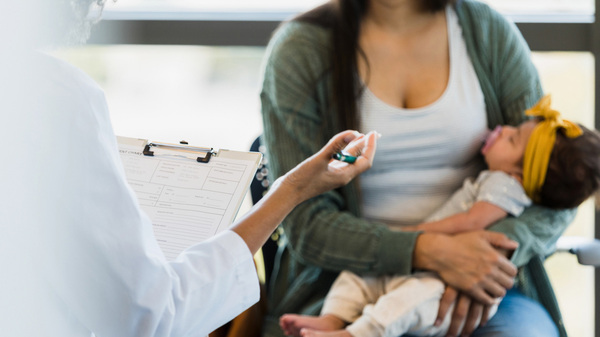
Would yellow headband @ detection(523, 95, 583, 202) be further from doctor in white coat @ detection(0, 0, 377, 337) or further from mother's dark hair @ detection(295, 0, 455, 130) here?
doctor in white coat @ detection(0, 0, 377, 337)

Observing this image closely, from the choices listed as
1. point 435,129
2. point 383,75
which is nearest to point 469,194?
point 435,129

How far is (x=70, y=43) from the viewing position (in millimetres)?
973

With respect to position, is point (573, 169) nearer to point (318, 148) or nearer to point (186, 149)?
point (318, 148)

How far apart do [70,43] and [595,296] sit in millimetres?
1790

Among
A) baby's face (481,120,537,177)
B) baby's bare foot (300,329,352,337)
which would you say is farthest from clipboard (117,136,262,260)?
baby's face (481,120,537,177)

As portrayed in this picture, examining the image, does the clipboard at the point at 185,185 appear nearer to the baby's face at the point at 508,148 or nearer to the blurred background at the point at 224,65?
the baby's face at the point at 508,148

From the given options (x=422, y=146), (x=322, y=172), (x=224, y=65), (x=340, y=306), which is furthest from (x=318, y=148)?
(x=224, y=65)

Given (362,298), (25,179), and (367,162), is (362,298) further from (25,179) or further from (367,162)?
(25,179)

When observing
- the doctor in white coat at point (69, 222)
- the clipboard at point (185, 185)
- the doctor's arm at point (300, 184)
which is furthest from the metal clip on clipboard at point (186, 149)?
the doctor in white coat at point (69, 222)

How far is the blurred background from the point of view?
208cm

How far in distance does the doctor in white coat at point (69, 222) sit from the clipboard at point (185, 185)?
145mm

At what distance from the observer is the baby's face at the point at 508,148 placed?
5.36ft

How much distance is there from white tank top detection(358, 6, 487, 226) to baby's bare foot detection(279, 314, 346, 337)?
348 millimetres

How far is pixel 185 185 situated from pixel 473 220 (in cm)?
76
